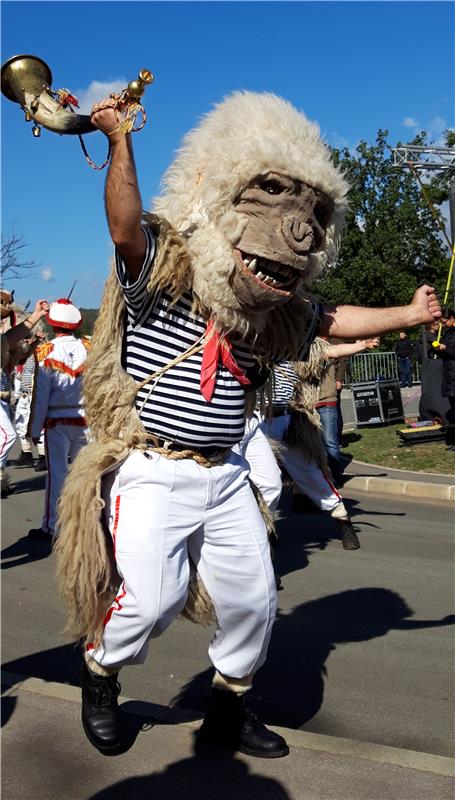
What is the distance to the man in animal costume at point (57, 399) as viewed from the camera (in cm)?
788

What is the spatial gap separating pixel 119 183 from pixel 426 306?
4.63 ft

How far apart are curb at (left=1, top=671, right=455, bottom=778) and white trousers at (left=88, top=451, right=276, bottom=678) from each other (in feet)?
1.19

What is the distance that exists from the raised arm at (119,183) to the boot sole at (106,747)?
1878 millimetres

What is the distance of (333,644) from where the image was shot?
4.89m

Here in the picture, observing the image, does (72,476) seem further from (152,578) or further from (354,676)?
(354,676)

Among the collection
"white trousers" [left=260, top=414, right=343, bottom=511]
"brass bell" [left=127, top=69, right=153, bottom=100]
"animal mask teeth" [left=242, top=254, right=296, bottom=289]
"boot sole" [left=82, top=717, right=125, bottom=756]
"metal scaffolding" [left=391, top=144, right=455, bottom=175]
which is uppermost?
"metal scaffolding" [left=391, top=144, right=455, bottom=175]

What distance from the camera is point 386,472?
11.4 m

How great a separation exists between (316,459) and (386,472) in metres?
4.58

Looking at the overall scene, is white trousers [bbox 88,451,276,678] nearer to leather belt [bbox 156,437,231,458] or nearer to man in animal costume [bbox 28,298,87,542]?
leather belt [bbox 156,437,231,458]

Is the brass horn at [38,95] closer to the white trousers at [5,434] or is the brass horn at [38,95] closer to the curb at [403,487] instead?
the white trousers at [5,434]

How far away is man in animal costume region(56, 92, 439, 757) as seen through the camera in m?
3.10

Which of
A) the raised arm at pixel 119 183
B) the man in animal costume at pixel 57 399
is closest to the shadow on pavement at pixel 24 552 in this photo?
the man in animal costume at pixel 57 399

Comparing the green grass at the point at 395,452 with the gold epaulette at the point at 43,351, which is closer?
the gold epaulette at the point at 43,351

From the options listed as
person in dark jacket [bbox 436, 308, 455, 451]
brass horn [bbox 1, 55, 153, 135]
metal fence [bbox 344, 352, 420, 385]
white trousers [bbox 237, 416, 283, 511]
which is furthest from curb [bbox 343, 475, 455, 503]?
metal fence [bbox 344, 352, 420, 385]
